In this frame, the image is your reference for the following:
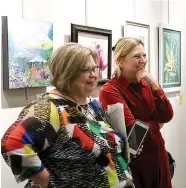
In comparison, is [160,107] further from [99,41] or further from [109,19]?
[109,19]

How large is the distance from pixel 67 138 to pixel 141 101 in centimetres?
87

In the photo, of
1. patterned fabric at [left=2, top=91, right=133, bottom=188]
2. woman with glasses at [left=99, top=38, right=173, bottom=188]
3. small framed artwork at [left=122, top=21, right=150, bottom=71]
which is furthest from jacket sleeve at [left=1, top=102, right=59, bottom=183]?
small framed artwork at [left=122, top=21, right=150, bottom=71]

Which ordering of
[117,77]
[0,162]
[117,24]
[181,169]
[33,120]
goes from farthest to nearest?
[181,169], [117,24], [117,77], [0,162], [33,120]

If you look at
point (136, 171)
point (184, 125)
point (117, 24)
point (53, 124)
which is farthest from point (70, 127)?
point (184, 125)

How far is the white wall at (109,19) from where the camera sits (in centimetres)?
196

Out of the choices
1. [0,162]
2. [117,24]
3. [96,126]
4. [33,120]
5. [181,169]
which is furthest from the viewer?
[181,169]

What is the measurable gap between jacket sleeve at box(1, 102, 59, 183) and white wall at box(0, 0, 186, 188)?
647 mm

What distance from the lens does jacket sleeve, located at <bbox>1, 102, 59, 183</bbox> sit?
1.25 m

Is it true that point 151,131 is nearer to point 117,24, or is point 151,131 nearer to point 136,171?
point 136,171

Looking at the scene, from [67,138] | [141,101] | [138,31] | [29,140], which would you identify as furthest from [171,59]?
[29,140]

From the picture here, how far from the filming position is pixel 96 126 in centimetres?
150

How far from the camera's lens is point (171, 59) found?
12.5ft

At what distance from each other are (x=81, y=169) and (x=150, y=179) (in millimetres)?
904

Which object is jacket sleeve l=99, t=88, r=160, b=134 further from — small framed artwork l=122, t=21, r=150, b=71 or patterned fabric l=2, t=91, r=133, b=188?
small framed artwork l=122, t=21, r=150, b=71
